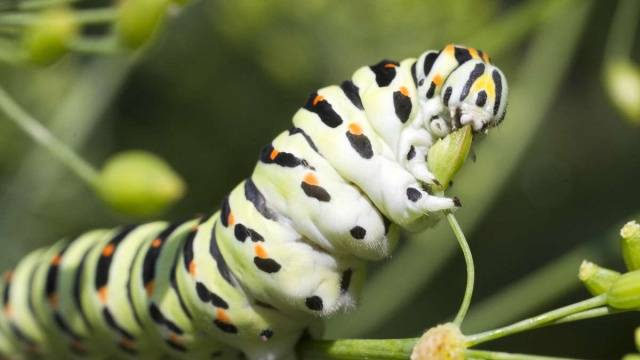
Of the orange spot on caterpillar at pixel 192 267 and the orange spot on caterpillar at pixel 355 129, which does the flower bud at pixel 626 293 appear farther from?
the orange spot on caterpillar at pixel 192 267

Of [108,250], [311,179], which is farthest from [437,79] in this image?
[108,250]

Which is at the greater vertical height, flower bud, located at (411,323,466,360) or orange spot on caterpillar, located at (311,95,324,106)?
orange spot on caterpillar, located at (311,95,324,106)

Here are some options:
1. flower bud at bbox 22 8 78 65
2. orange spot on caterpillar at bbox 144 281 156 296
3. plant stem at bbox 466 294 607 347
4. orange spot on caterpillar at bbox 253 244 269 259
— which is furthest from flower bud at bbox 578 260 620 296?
flower bud at bbox 22 8 78 65

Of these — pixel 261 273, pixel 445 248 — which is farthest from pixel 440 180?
pixel 445 248

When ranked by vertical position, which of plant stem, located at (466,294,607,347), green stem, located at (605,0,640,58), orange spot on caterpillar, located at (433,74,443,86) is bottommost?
plant stem, located at (466,294,607,347)

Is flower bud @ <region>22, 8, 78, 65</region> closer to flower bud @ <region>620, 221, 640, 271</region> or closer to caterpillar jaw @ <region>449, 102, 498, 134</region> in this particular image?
Result: caterpillar jaw @ <region>449, 102, 498, 134</region>

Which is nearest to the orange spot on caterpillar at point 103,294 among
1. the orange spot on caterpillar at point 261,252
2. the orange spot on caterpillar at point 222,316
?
the orange spot on caterpillar at point 222,316
